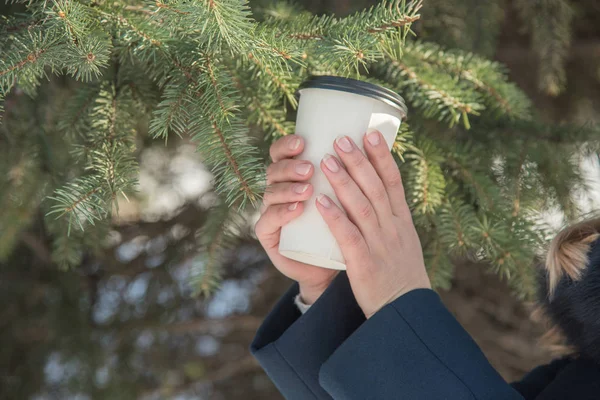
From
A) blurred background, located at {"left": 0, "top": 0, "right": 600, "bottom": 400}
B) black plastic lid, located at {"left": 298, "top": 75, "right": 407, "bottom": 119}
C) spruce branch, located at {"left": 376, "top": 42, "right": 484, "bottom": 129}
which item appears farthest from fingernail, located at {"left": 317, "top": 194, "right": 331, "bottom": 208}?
blurred background, located at {"left": 0, "top": 0, "right": 600, "bottom": 400}

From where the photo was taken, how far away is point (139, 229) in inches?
61.9

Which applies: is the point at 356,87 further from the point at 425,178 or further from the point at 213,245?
the point at 213,245

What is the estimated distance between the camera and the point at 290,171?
26.8 inches

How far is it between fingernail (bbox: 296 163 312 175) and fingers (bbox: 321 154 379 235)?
0.07 ft

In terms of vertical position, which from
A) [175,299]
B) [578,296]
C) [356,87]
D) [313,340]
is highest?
[356,87]

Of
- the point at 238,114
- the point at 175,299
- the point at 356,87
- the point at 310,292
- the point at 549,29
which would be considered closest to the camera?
the point at 356,87

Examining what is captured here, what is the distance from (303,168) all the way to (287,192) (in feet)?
0.11

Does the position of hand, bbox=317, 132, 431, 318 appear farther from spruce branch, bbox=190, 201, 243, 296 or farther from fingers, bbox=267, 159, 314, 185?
spruce branch, bbox=190, 201, 243, 296

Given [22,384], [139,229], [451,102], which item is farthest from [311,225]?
[22,384]

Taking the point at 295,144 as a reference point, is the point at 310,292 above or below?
below

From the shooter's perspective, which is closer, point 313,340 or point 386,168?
point 386,168

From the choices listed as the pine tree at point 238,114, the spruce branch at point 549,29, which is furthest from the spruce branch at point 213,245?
the spruce branch at point 549,29

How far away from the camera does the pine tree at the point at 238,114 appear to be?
1.97 feet

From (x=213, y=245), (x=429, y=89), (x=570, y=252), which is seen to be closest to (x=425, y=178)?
(x=429, y=89)
